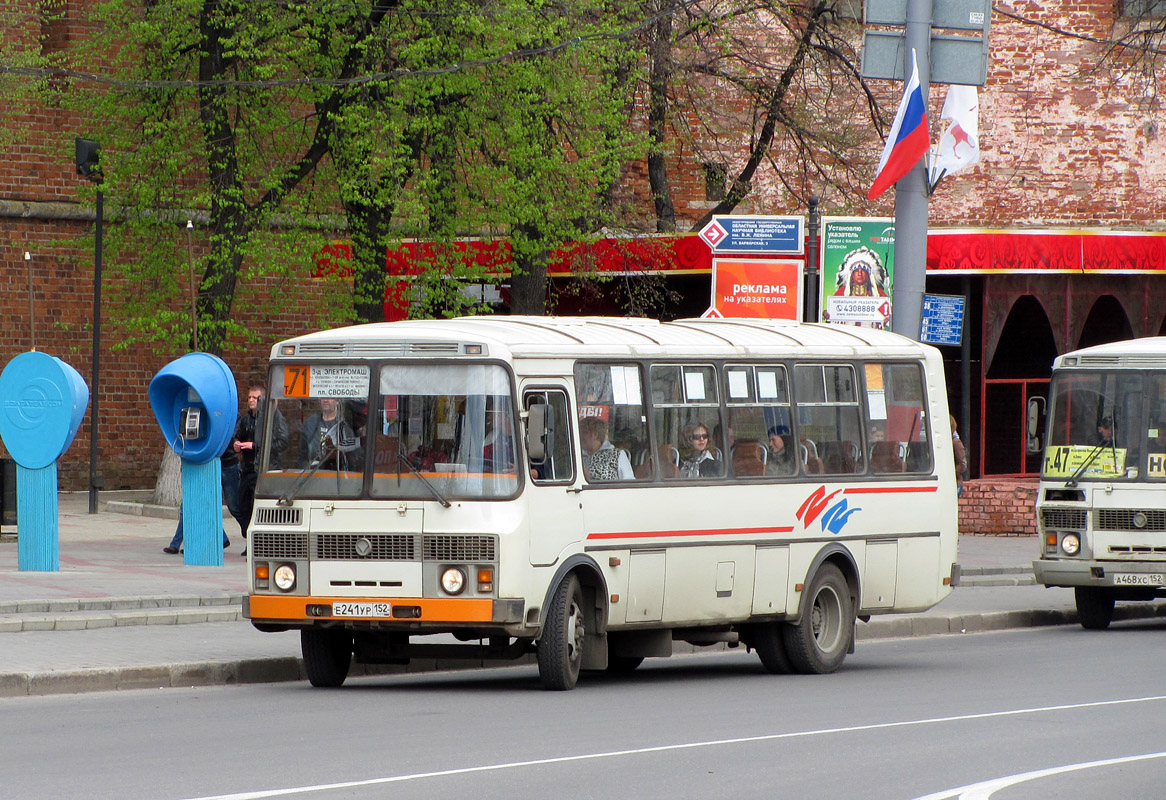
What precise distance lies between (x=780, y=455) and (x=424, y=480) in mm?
3135

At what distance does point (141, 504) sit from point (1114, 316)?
57.8ft

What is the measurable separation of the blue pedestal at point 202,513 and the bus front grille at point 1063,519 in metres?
8.14


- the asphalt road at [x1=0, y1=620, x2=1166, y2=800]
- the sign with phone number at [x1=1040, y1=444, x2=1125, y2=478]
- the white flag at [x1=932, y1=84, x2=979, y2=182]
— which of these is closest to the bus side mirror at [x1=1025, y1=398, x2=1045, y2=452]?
the sign with phone number at [x1=1040, y1=444, x2=1125, y2=478]

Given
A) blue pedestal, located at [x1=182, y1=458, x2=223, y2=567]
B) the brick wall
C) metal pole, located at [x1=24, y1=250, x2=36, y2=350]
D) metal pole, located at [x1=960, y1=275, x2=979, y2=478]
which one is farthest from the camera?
metal pole, located at [x1=960, y1=275, x2=979, y2=478]

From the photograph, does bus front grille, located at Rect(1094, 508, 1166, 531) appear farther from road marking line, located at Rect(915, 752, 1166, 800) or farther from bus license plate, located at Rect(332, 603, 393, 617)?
bus license plate, located at Rect(332, 603, 393, 617)

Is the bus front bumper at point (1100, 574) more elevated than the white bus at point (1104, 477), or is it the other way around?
the white bus at point (1104, 477)

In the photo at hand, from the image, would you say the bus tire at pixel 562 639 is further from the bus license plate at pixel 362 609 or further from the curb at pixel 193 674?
the curb at pixel 193 674

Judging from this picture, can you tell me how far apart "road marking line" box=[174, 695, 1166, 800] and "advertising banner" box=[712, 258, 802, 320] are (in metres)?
9.32

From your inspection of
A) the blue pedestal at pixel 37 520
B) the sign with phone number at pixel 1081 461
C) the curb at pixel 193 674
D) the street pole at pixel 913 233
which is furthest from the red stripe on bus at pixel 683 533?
the blue pedestal at pixel 37 520

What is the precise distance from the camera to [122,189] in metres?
26.4

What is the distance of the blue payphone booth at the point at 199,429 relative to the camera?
59.4 feet

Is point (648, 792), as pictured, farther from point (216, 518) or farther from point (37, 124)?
point (37, 124)

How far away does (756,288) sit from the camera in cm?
2070

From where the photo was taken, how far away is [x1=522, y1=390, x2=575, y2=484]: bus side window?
1162cm
